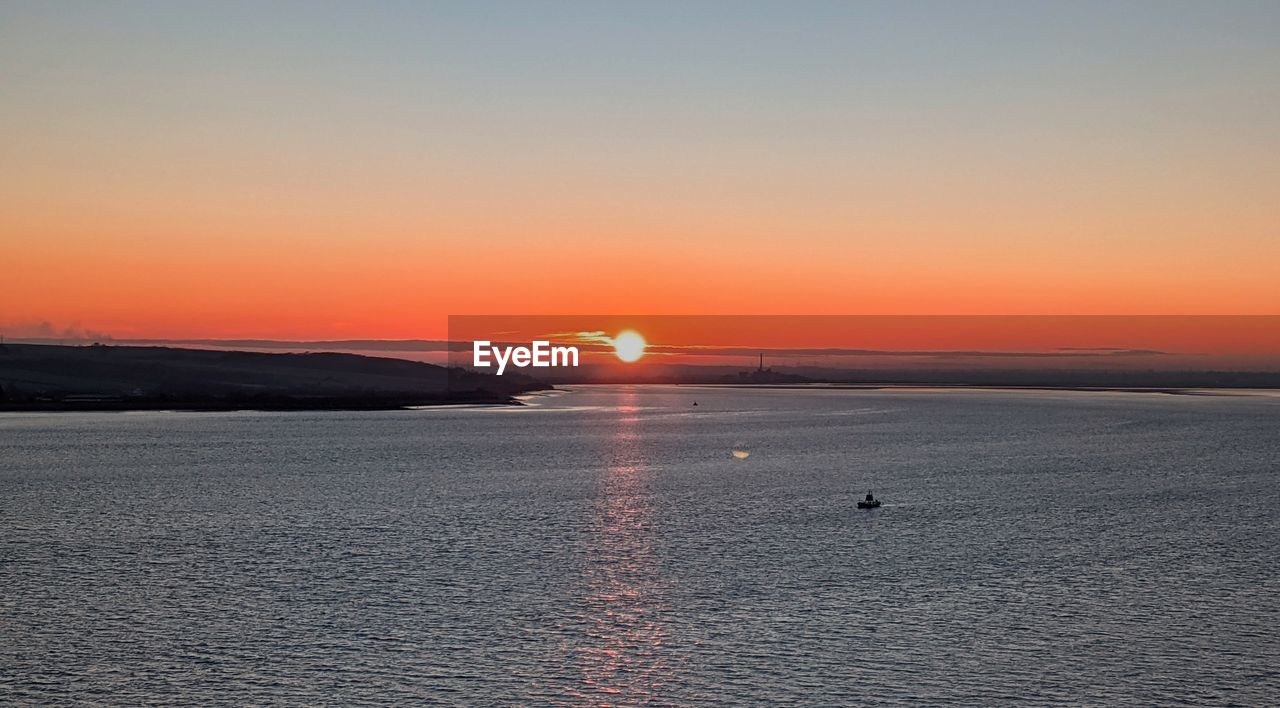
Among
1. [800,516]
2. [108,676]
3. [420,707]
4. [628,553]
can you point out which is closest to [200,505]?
[628,553]

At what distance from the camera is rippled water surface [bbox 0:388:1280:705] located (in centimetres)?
2811

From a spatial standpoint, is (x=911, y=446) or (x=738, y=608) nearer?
(x=738, y=608)

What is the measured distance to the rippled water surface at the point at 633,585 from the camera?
28.1m

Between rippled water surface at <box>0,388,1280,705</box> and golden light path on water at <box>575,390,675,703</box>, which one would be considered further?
rippled water surface at <box>0,388,1280,705</box>

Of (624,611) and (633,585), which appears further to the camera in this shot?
(633,585)

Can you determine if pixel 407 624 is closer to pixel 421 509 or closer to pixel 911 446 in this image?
pixel 421 509

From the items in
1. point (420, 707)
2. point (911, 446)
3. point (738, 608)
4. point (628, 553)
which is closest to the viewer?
point (420, 707)

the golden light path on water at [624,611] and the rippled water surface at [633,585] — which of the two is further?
the rippled water surface at [633,585]

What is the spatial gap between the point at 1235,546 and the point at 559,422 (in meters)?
→ 134

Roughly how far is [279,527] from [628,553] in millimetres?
17838

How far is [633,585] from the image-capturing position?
132 feet

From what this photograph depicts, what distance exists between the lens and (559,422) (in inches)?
6988

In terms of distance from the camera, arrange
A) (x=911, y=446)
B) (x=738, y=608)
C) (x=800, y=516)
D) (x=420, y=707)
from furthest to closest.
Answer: (x=911, y=446) → (x=800, y=516) → (x=738, y=608) → (x=420, y=707)

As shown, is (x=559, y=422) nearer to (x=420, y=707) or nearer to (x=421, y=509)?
(x=421, y=509)
